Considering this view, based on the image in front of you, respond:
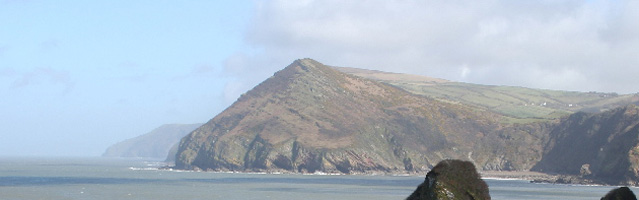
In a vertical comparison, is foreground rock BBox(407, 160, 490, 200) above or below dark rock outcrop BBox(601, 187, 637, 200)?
above

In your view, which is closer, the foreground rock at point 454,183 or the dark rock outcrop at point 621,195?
the foreground rock at point 454,183

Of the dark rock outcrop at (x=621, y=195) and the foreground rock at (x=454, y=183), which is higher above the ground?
the foreground rock at (x=454, y=183)

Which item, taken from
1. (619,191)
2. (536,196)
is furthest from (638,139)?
(619,191)

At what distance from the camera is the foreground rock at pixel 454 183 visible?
71.7 ft

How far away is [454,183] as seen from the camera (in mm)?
21984

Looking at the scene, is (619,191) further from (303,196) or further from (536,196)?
(536,196)

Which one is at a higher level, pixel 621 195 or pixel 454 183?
pixel 454 183

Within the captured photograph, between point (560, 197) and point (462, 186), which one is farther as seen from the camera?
point (560, 197)

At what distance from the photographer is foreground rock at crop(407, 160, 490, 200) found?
71.7 feet

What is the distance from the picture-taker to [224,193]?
423ft

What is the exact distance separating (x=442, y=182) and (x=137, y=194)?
10707cm

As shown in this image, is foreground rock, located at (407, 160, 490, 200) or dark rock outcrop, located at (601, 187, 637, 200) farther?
dark rock outcrop, located at (601, 187, 637, 200)

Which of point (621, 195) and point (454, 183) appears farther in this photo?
point (621, 195)

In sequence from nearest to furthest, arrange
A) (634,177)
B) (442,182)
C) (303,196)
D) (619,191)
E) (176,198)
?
(442,182)
(619,191)
(176,198)
(303,196)
(634,177)
